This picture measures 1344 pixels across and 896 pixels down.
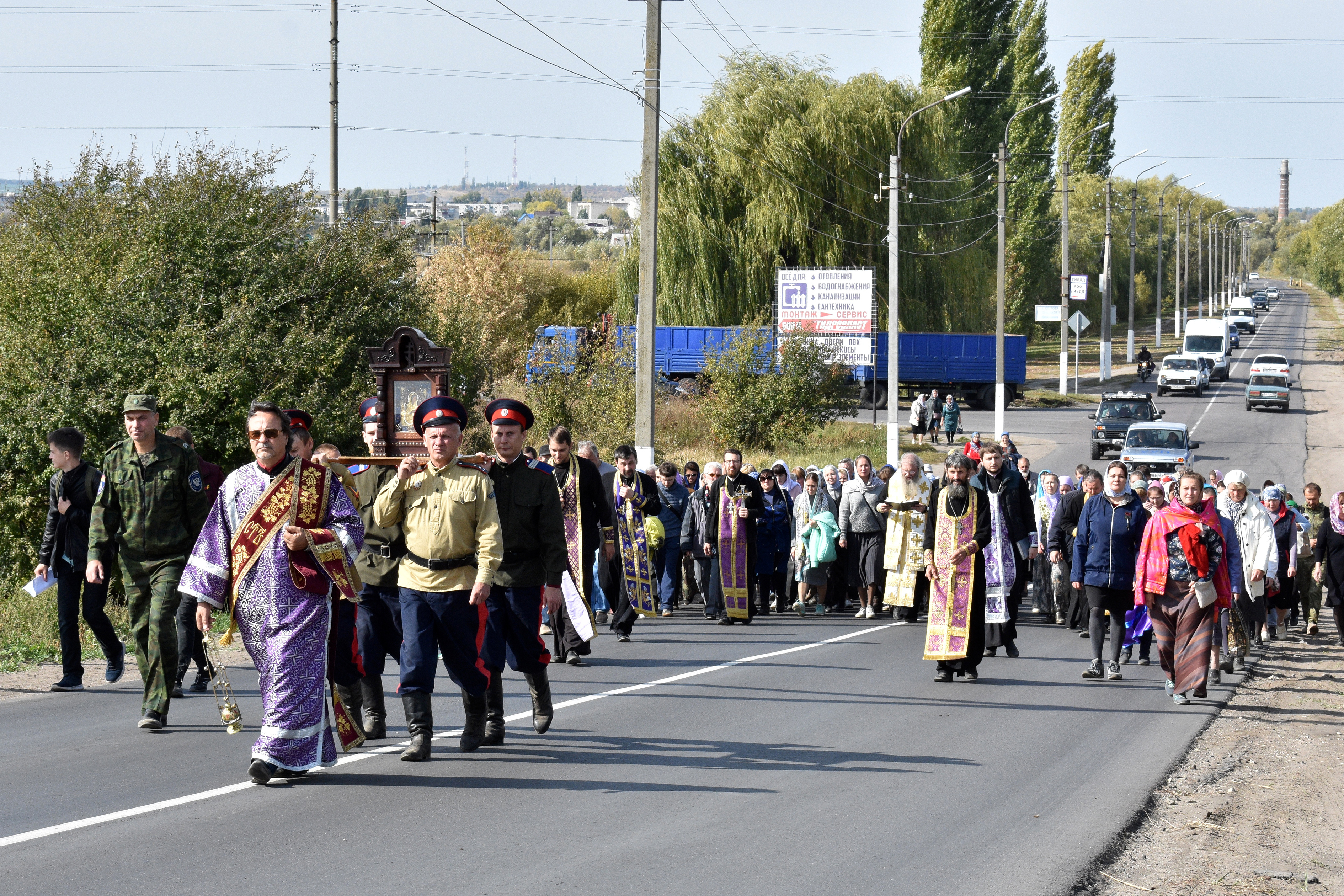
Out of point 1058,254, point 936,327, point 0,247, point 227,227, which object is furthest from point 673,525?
point 1058,254

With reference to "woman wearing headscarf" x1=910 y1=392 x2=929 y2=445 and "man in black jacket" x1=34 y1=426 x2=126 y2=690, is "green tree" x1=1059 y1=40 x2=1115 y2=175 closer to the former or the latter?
"woman wearing headscarf" x1=910 y1=392 x2=929 y2=445

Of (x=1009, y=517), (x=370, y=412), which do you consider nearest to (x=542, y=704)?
(x=370, y=412)

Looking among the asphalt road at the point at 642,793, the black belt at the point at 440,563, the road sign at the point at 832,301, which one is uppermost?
the road sign at the point at 832,301

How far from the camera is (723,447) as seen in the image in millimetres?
35156

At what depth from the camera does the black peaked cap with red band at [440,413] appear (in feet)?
25.4

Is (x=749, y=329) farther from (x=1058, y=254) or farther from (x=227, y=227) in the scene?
(x=1058, y=254)

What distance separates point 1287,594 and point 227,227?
16.5m

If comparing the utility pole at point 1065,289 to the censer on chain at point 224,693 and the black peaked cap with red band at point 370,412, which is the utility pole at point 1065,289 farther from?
the censer on chain at point 224,693

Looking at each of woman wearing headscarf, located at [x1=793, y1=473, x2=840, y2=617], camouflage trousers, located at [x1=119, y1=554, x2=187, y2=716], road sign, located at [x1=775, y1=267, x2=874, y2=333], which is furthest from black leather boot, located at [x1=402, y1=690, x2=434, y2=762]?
road sign, located at [x1=775, y1=267, x2=874, y2=333]

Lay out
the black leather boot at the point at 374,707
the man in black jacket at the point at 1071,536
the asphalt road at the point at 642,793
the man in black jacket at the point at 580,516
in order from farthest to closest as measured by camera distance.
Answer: the man in black jacket at the point at 1071,536 < the man in black jacket at the point at 580,516 < the black leather boot at the point at 374,707 < the asphalt road at the point at 642,793

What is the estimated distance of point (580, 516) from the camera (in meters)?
11.6

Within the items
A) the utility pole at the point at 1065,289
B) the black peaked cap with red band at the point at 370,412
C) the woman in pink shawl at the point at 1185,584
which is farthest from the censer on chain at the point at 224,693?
the utility pole at the point at 1065,289

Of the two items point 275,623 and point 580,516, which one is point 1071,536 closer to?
point 580,516

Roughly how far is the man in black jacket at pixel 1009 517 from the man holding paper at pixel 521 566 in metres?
5.75
